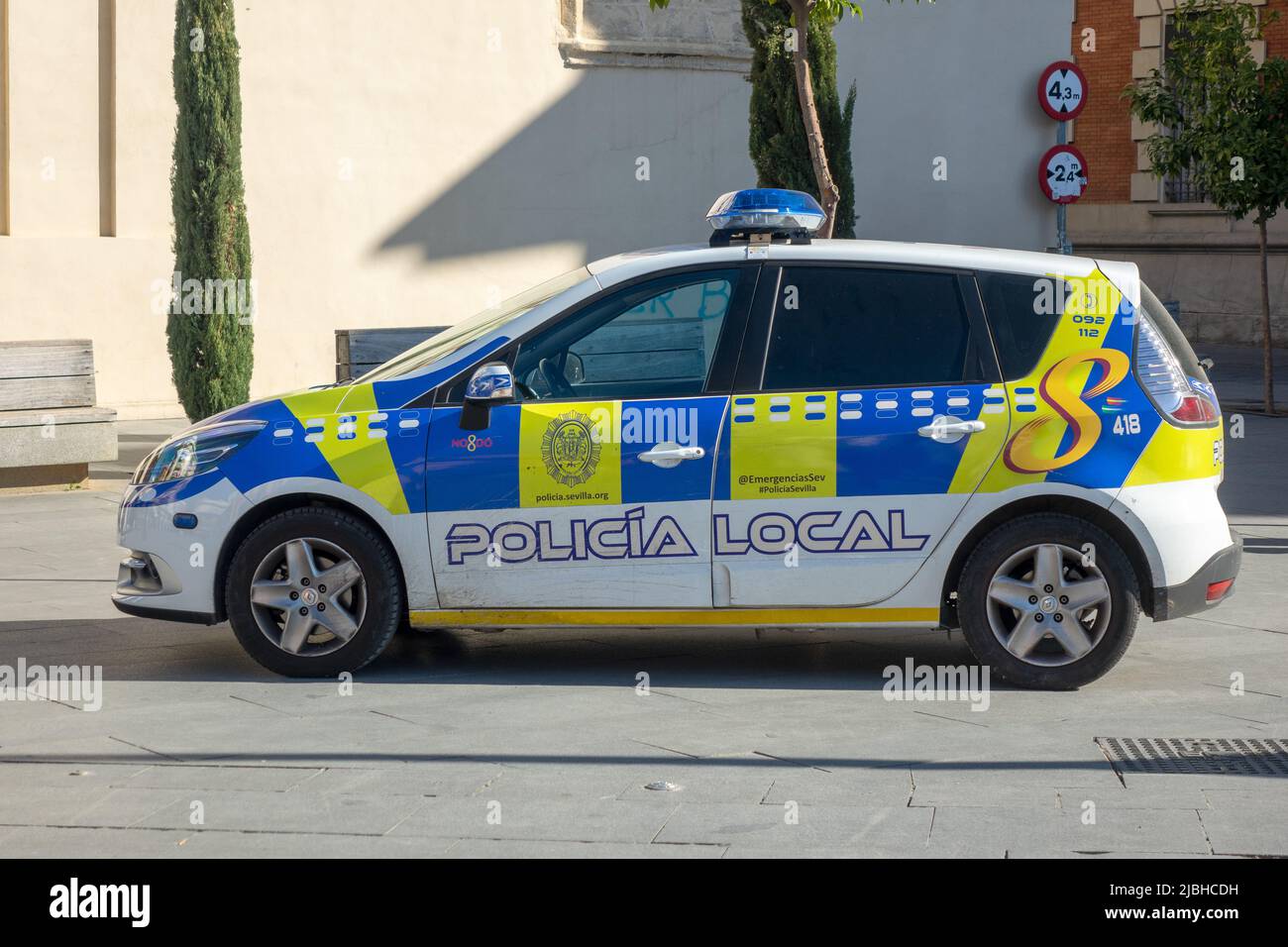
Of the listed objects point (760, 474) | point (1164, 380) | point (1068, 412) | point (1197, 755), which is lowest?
point (1197, 755)

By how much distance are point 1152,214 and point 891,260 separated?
24637 millimetres

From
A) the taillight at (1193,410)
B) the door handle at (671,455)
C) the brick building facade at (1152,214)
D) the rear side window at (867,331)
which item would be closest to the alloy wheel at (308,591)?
the door handle at (671,455)

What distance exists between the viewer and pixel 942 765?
222 inches

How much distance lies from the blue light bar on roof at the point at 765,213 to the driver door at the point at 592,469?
0.45m

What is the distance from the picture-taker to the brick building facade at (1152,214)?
2777 centimetres

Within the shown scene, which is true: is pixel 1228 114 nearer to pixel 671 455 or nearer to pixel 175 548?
pixel 671 455

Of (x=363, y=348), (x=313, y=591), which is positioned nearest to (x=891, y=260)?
(x=313, y=591)

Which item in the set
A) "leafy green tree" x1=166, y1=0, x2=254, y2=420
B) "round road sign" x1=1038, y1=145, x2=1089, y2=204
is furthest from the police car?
"round road sign" x1=1038, y1=145, x2=1089, y2=204

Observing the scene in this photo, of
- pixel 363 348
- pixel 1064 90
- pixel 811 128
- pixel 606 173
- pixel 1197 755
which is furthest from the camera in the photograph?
pixel 1064 90

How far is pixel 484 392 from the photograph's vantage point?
21.7 ft

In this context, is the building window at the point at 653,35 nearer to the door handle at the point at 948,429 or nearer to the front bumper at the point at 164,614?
the front bumper at the point at 164,614

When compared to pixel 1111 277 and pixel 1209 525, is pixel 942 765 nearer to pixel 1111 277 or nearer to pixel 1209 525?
pixel 1209 525

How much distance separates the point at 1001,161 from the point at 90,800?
20.1 meters

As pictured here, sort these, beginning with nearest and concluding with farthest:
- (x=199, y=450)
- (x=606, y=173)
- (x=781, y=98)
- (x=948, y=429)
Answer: (x=948, y=429) → (x=199, y=450) → (x=781, y=98) → (x=606, y=173)
